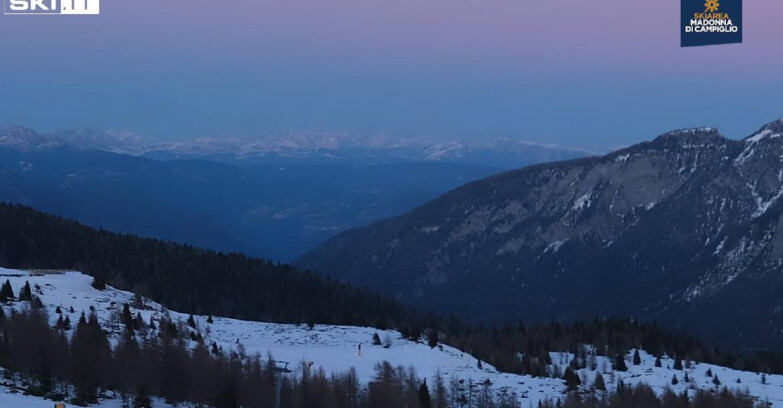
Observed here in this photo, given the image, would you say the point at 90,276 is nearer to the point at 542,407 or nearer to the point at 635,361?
the point at 542,407

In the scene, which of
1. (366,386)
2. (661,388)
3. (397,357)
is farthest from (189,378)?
(661,388)

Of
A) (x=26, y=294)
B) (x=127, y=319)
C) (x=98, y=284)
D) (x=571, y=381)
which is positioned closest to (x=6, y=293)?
(x=26, y=294)

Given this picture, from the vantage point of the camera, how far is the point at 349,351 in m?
165

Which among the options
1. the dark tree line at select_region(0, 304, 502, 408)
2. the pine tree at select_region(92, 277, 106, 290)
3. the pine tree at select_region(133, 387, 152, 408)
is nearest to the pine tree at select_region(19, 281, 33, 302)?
the dark tree line at select_region(0, 304, 502, 408)

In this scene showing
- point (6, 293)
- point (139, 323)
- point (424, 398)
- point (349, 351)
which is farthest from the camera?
point (349, 351)

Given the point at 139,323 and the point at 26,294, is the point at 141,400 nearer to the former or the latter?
the point at 139,323

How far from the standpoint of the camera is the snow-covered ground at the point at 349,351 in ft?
491

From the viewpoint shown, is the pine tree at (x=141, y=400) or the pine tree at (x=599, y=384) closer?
the pine tree at (x=141, y=400)

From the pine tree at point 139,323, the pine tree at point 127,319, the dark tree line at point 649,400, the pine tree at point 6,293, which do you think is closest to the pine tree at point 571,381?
the dark tree line at point 649,400

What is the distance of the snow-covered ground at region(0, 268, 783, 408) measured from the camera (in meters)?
150

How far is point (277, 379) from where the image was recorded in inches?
5315

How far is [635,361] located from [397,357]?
160 feet

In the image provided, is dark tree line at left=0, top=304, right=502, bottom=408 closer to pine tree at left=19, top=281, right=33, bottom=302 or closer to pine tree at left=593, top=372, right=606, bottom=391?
pine tree at left=19, top=281, right=33, bottom=302

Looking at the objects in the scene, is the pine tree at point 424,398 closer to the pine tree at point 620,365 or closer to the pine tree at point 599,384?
the pine tree at point 599,384
